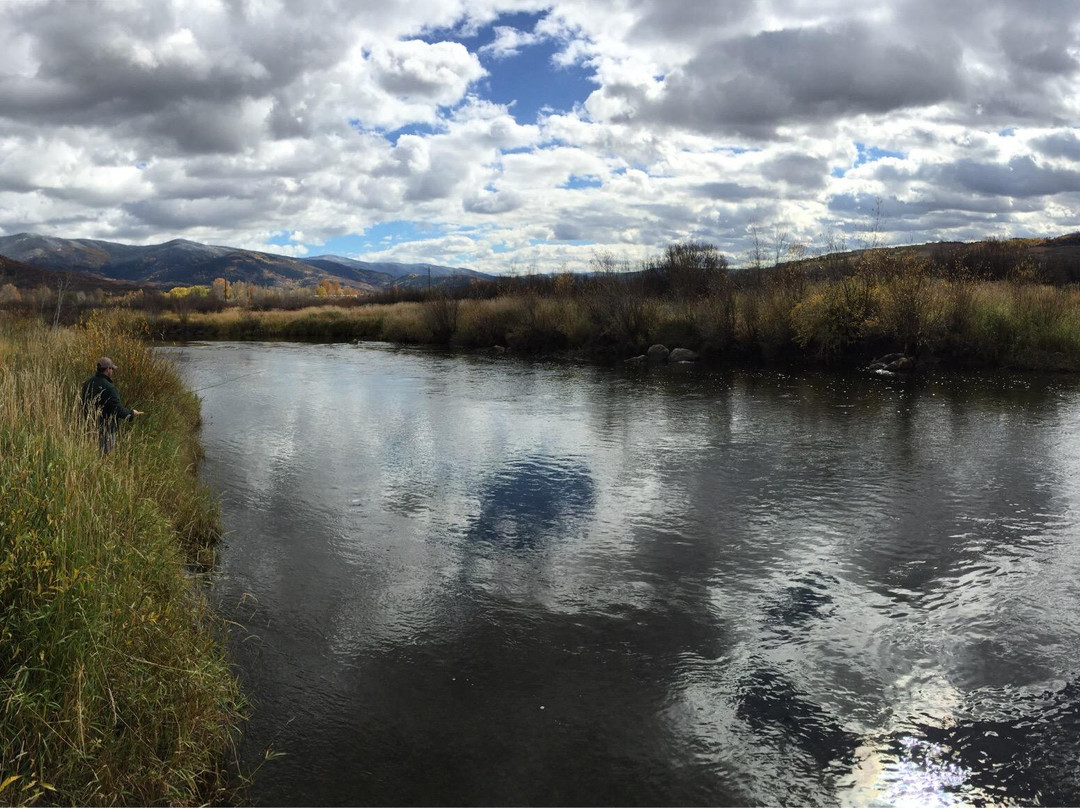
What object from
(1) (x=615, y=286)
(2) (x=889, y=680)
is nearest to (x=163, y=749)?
(2) (x=889, y=680)

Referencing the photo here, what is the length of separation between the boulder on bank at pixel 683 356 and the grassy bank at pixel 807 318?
504 millimetres

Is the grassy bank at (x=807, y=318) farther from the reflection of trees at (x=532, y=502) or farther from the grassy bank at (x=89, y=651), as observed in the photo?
the grassy bank at (x=89, y=651)

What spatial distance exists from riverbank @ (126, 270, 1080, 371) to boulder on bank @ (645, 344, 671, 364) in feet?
2.42

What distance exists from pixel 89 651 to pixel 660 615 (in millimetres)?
4888

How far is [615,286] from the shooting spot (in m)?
35.3

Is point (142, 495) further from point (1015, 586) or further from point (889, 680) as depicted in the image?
point (1015, 586)

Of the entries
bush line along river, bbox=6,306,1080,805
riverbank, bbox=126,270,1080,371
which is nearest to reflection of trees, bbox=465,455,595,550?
bush line along river, bbox=6,306,1080,805

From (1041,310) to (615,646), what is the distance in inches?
932

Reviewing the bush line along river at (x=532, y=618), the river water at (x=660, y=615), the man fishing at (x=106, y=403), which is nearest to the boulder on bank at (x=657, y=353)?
the river water at (x=660, y=615)

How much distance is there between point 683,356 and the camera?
30.2 metres

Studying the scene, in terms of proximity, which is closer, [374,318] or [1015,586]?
[1015,586]

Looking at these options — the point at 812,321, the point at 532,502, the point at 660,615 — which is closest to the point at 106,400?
the point at 532,502

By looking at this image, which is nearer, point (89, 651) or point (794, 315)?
point (89, 651)

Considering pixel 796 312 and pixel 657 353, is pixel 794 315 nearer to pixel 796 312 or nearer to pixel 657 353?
pixel 796 312
